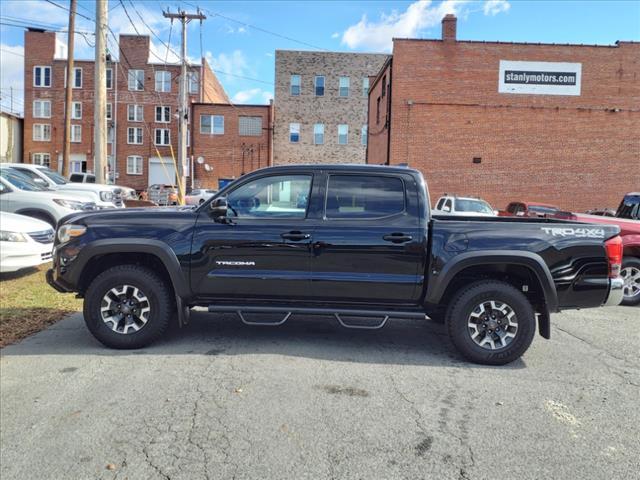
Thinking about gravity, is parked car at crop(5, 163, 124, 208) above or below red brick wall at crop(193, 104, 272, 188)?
below

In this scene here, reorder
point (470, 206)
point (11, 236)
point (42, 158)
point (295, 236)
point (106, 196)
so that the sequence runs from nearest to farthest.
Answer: point (295, 236) → point (11, 236) → point (106, 196) → point (470, 206) → point (42, 158)

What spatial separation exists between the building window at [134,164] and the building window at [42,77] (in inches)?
405

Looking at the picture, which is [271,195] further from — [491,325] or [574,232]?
[574,232]

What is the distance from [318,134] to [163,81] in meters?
15.0

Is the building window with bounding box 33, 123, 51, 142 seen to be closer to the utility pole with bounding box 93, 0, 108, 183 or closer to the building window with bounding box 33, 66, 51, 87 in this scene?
the building window with bounding box 33, 66, 51, 87

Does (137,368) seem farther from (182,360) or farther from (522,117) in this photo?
(522,117)

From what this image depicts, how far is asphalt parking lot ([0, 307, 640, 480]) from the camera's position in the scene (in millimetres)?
3221

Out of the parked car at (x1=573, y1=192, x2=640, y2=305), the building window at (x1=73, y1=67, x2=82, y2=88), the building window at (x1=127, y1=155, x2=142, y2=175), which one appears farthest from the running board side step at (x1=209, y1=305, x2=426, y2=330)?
the building window at (x1=73, y1=67, x2=82, y2=88)

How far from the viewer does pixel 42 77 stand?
46.8 meters

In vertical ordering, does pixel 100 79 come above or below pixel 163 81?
below

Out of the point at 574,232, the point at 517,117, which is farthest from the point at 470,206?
the point at 574,232

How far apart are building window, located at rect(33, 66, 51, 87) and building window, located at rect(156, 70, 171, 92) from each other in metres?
10.0

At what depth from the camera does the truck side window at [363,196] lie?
522cm

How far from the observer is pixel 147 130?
1821 inches
